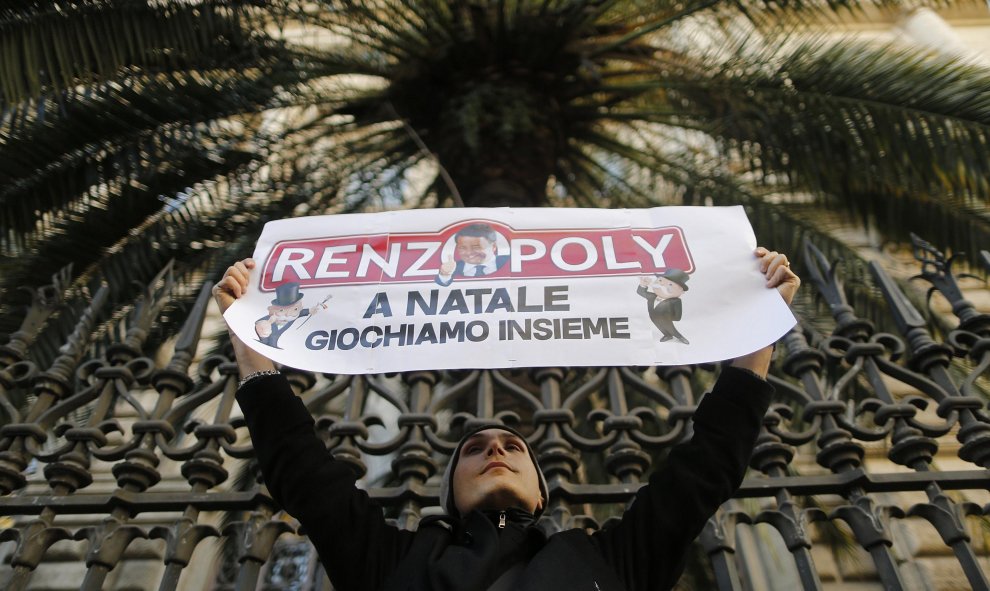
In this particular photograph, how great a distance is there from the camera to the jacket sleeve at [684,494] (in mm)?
1966

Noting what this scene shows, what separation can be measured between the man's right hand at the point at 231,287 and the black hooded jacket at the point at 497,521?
14.2 inches

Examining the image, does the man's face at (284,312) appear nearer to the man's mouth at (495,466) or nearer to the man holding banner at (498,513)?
the man holding banner at (498,513)

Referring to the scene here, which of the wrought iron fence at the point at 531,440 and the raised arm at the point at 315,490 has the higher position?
the raised arm at the point at 315,490

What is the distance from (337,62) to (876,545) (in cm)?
552

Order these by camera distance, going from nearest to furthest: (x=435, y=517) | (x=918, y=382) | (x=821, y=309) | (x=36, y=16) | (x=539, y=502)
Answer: (x=435, y=517) < (x=539, y=502) < (x=918, y=382) < (x=36, y=16) < (x=821, y=309)

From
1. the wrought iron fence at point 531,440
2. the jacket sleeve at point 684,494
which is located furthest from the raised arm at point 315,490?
the jacket sleeve at point 684,494

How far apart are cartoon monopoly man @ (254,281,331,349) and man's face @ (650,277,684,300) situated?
1.01 m

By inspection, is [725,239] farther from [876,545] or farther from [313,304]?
[313,304]

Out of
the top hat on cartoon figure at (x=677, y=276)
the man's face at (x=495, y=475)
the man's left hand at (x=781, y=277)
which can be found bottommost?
the man's face at (x=495, y=475)

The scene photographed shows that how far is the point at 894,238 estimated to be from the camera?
221 inches

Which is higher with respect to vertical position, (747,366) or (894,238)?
(747,366)

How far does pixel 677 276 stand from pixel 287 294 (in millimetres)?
1202

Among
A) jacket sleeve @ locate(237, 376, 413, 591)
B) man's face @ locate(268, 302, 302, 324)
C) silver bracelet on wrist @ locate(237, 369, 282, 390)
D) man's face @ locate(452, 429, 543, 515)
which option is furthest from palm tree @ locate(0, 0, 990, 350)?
man's face @ locate(452, 429, 543, 515)

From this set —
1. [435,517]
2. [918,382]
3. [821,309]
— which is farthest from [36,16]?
[821,309]
